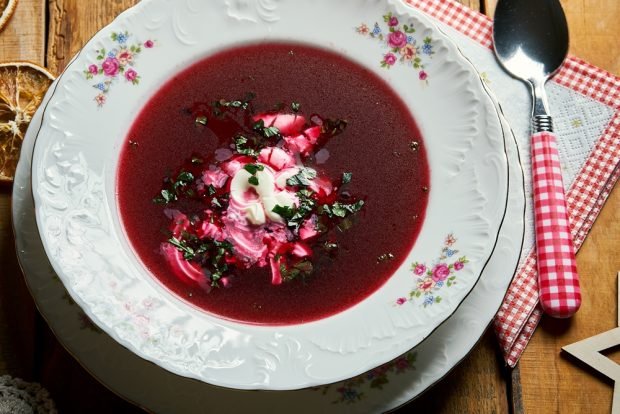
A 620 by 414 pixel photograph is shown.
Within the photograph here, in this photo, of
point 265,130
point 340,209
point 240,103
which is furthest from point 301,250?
point 240,103

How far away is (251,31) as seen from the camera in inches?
84.4

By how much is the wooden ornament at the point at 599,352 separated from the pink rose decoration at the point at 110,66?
1566mm

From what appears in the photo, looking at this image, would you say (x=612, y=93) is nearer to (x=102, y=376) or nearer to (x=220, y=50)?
(x=220, y=50)

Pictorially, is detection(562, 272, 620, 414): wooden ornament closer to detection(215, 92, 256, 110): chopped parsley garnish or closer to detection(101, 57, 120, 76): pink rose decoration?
detection(215, 92, 256, 110): chopped parsley garnish

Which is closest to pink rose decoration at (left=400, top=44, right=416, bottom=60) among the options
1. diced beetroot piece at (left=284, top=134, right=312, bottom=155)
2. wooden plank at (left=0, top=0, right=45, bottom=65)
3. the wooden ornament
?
diced beetroot piece at (left=284, top=134, right=312, bottom=155)

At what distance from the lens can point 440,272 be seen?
1.92 metres

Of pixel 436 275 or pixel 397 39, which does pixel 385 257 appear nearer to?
pixel 436 275

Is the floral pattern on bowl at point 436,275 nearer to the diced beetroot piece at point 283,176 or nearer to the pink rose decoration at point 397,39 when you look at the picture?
the diced beetroot piece at point 283,176

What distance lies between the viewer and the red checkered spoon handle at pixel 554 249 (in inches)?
84.7

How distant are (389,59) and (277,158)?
44 centimetres

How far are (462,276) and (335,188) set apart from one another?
439mm

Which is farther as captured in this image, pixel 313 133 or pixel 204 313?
pixel 313 133

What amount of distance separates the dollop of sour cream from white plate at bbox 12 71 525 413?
49 centimetres

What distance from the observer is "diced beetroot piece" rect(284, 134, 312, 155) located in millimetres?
2092
